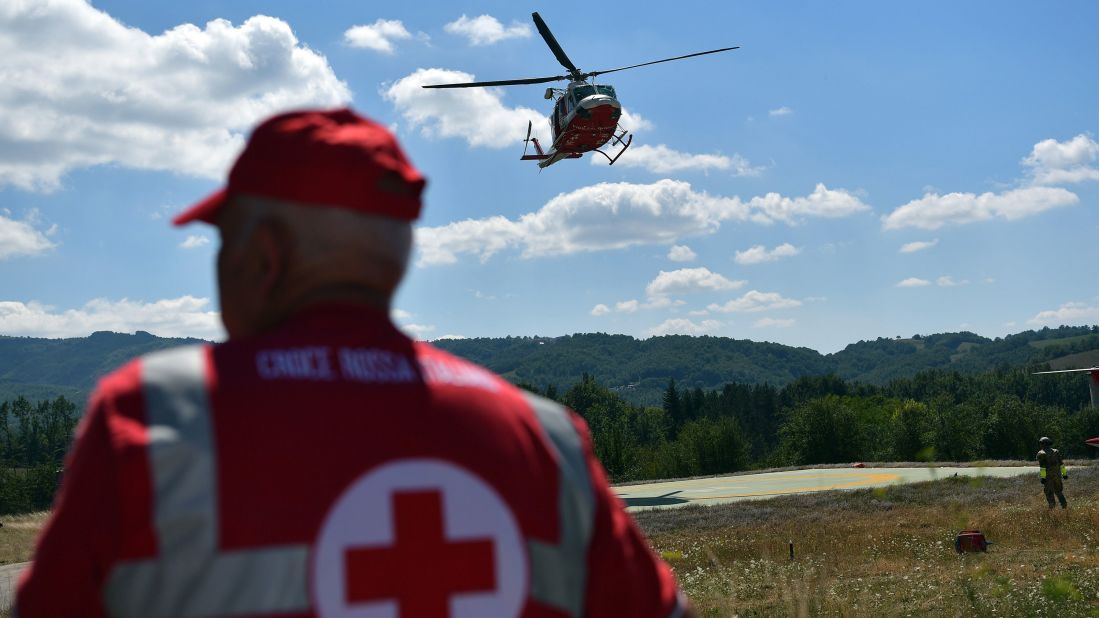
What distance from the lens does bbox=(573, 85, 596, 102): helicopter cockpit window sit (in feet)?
108

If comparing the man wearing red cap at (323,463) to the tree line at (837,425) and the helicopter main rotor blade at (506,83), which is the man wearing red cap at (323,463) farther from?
the helicopter main rotor blade at (506,83)

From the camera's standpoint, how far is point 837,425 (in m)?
85.6

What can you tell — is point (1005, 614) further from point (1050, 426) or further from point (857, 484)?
point (1050, 426)

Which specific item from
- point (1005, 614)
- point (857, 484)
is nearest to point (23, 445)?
point (857, 484)

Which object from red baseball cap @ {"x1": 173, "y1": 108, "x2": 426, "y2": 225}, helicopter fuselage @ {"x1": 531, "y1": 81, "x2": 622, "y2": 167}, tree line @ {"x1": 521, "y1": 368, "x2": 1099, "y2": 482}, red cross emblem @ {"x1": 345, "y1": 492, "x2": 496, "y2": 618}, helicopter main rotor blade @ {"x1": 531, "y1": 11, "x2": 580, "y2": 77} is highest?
helicopter main rotor blade @ {"x1": 531, "y1": 11, "x2": 580, "y2": 77}

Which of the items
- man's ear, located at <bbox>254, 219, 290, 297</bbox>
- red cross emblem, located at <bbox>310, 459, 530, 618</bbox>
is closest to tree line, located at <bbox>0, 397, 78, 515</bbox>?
man's ear, located at <bbox>254, 219, 290, 297</bbox>

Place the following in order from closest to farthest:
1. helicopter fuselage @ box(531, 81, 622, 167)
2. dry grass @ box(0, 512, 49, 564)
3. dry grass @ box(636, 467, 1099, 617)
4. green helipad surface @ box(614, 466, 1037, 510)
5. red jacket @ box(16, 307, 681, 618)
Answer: red jacket @ box(16, 307, 681, 618) → dry grass @ box(636, 467, 1099, 617) → helicopter fuselage @ box(531, 81, 622, 167) → dry grass @ box(0, 512, 49, 564) → green helipad surface @ box(614, 466, 1037, 510)

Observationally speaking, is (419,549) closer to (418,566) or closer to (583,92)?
(418,566)

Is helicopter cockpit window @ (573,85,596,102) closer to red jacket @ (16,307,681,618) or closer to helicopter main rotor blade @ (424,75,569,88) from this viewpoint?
helicopter main rotor blade @ (424,75,569,88)

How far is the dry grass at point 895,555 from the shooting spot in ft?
34.9

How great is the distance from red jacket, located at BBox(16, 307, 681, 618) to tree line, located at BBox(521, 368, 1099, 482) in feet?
15.5

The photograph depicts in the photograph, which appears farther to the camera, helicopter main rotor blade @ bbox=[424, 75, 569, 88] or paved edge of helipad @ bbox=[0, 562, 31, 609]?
helicopter main rotor blade @ bbox=[424, 75, 569, 88]

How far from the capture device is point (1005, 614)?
382 inches

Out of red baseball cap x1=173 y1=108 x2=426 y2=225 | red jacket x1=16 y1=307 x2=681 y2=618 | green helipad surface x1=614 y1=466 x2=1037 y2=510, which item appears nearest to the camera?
red jacket x1=16 y1=307 x2=681 y2=618
